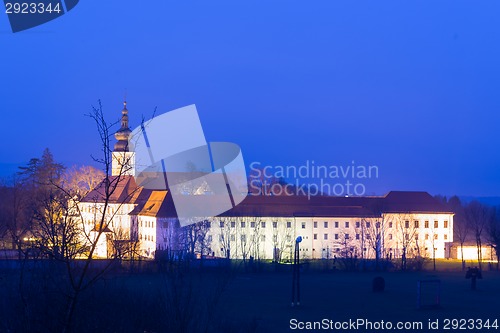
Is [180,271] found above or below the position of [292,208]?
below

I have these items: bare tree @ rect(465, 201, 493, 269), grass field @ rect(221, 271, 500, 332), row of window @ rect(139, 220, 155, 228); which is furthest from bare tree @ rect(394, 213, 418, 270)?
grass field @ rect(221, 271, 500, 332)

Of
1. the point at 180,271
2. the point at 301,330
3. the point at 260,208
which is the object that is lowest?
the point at 301,330

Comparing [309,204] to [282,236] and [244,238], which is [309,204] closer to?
[282,236]

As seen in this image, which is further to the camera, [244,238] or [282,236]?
[282,236]

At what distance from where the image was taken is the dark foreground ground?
1052 centimetres

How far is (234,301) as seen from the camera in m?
30.9

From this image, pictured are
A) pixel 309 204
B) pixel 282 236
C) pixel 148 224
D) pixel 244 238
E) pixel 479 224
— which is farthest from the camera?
pixel 479 224

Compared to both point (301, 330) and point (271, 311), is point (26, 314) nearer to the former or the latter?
point (301, 330)

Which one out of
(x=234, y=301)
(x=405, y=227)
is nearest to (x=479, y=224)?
(x=405, y=227)

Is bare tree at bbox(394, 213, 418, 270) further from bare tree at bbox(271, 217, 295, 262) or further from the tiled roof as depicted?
bare tree at bbox(271, 217, 295, 262)

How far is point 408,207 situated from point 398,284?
1476 inches

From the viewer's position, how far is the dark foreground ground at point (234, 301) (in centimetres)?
1052

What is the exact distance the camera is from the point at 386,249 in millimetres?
71875

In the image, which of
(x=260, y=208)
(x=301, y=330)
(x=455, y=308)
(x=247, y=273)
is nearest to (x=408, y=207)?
(x=260, y=208)
